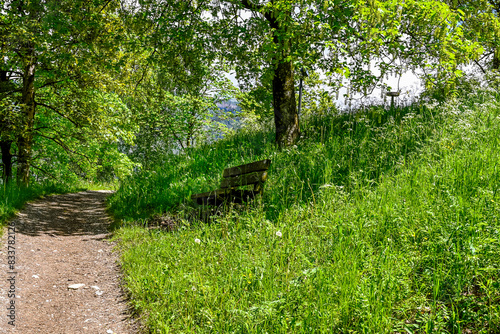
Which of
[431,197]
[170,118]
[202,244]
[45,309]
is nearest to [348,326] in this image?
[431,197]

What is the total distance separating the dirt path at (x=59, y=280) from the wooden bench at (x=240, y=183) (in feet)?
6.98

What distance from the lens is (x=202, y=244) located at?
4.90 m

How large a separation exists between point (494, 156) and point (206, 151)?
23.8ft

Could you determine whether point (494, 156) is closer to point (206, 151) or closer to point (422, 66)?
point (422, 66)

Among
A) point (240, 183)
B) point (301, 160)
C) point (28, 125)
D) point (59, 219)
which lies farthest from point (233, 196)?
point (28, 125)

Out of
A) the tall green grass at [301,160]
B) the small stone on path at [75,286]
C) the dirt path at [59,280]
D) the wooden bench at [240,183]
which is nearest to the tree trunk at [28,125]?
the dirt path at [59,280]

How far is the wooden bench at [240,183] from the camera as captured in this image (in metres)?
6.12

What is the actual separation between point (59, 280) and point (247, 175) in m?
3.50

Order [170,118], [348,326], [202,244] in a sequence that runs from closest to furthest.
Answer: [348,326] < [202,244] < [170,118]

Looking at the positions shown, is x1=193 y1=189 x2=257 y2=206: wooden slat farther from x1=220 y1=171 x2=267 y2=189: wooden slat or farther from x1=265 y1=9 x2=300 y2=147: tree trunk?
x1=265 y1=9 x2=300 y2=147: tree trunk

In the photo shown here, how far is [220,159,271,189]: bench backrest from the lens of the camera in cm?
610

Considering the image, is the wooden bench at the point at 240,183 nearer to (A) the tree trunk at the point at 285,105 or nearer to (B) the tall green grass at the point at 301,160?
(B) the tall green grass at the point at 301,160

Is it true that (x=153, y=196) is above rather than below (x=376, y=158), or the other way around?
below

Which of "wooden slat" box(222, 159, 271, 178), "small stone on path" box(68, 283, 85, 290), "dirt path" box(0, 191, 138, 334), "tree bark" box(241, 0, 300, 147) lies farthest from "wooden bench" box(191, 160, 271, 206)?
"tree bark" box(241, 0, 300, 147)
